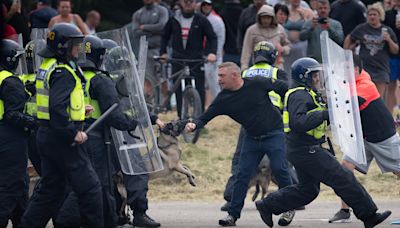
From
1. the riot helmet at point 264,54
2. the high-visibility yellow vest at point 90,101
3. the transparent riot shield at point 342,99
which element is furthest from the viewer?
the riot helmet at point 264,54

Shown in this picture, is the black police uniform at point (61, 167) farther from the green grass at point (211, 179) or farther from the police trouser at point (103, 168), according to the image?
the green grass at point (211, 179)

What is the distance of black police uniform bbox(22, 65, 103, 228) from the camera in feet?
36.6

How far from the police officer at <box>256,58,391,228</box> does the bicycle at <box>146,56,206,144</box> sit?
5.77m

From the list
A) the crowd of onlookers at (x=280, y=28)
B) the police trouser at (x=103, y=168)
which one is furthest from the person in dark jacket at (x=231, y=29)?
the police trouser at (x=103, y=168)

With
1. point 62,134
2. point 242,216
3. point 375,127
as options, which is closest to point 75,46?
point 62,134

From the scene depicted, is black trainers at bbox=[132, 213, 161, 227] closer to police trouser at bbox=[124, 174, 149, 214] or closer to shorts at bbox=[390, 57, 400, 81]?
police trouser at bbox=[124, 174, 149, 214]

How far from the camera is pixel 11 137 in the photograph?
12102mm

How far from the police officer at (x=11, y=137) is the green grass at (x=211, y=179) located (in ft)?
14.8

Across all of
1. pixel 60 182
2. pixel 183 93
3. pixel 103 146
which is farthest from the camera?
pixel 183 93

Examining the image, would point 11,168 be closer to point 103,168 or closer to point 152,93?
point 103,168

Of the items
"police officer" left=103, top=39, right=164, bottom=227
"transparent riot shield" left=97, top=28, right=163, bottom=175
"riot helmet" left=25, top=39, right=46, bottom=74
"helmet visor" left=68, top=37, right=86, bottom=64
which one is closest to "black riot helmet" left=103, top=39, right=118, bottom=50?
"police officer" left=103, top=39, right=164, bottom=227

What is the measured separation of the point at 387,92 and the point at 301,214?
5.14 metres

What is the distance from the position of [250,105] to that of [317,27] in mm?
5637

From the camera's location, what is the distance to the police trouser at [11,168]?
12031 mm
